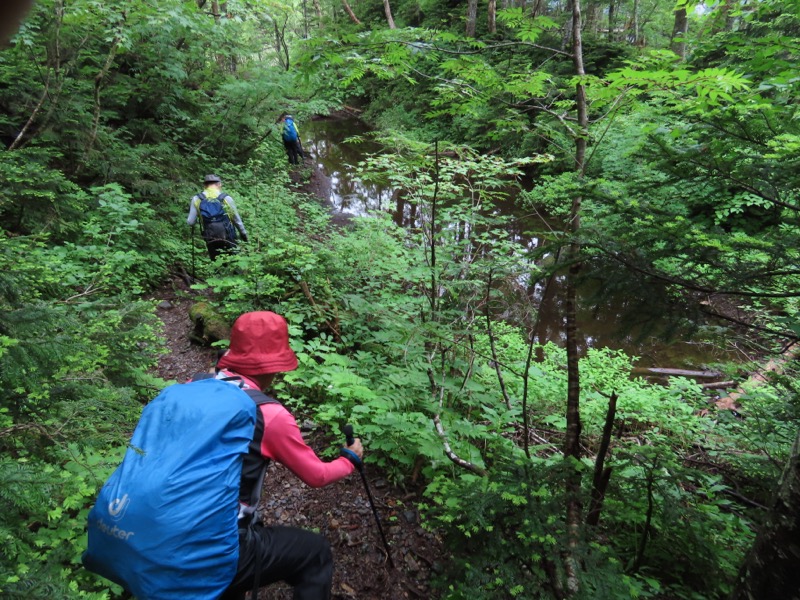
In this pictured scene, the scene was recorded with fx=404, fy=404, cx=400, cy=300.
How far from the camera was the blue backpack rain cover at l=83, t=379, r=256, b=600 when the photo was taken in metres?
1.64

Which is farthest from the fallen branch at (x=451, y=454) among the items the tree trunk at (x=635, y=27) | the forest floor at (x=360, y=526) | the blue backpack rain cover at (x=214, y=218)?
the tree trunk at (x=635, y=27)

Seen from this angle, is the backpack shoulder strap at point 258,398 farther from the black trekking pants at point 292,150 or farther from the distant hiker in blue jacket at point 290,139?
the black trekking pants at point 292,150

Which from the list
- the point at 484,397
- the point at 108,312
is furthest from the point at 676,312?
the point at 108,312

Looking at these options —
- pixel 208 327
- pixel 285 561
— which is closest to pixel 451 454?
pixel 285 561

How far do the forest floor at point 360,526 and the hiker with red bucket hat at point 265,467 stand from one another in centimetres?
87

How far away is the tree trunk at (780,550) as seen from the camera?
149cm

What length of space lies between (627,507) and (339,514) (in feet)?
7.29

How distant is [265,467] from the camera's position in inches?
80.0

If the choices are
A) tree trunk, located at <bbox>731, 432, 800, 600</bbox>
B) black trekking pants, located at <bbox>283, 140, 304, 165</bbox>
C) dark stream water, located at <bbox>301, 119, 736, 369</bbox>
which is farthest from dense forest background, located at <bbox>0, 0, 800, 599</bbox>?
black trekking pants, located at <bbox>283, 140, 304, 165</bbox>

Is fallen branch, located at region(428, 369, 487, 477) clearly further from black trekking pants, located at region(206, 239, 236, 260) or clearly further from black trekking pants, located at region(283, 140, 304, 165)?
black trekking pants, located at region(283, 140, 304, 165)

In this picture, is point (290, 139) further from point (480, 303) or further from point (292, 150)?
point (480, 303)

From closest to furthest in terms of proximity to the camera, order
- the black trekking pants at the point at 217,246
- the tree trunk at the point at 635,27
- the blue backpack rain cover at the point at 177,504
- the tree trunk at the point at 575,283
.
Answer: the blue backpack rain cover at the point at 177,504 < the tree trunk at the point at 575,283 < the black trekking pants at the point at 217,246 < the tree trunk at the point at 635,27

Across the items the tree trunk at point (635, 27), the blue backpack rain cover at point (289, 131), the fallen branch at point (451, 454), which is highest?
the tree trunk at point (635, 27)

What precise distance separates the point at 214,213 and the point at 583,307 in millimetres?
6064
